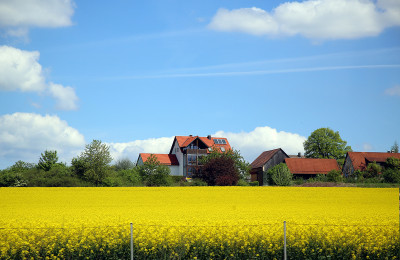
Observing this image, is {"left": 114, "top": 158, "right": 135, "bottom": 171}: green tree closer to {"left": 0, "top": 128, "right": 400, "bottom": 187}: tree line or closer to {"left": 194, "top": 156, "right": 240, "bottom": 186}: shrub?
{"left": 0, "top": 128, "right": 400, "bottom": 187}: tree line

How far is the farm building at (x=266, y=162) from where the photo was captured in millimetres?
85750

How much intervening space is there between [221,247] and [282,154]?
75.4m

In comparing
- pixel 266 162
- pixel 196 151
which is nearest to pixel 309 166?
pixel 266 162

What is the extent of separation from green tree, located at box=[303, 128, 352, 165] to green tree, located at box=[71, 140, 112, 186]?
54.7 m

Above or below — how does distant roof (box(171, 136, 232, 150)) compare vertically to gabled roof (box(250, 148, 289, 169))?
above

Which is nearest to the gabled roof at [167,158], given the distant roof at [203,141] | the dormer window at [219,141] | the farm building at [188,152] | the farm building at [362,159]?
the farm building at [188,152]

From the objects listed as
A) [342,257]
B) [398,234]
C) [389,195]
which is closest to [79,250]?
[342,257]

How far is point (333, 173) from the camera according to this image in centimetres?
6569

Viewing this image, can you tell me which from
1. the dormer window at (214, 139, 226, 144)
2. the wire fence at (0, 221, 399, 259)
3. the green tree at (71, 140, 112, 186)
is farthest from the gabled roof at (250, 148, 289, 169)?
the wire fence at (0, 221, 399, 259)

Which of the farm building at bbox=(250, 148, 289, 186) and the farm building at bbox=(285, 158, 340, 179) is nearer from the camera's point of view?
the farm building at bbox=(285, 158, 340, 179)

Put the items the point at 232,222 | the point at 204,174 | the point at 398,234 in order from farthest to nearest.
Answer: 1. the point at 204,174
2. the point at 232,222
3. the point at 398,234

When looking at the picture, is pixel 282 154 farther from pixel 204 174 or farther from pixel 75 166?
pixel 75 166

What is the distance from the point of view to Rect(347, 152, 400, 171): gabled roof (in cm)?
8288

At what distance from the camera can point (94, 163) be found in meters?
54.6
